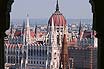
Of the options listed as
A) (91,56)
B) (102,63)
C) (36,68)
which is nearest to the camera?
(102,63)

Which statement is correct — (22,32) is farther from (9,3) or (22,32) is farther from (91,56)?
(9,3)

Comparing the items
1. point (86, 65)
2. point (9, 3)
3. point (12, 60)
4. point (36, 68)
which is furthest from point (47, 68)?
point (9, 3)

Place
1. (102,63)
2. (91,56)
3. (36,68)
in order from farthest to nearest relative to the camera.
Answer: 1. (36,68)
2. (91,56)
3. (102,63)

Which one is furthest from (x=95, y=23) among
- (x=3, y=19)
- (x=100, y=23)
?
(x=3, y=19)

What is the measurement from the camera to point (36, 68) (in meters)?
29.5

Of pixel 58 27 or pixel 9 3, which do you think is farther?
pixel 58 27

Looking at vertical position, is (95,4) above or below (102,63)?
above

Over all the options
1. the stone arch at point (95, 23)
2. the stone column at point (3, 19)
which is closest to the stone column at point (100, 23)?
the stone arch at point (95, 23)

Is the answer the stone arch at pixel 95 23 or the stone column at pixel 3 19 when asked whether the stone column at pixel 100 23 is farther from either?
the stone column at pixel 3 19

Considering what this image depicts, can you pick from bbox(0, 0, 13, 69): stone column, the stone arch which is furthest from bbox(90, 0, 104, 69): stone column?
bbox(0, 0, 13, 69): stone column

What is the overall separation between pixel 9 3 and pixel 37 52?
1199 inches

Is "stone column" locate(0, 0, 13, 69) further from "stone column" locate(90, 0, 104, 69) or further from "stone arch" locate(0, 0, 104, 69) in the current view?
"stone column" locate(90, 0, 104, 69)

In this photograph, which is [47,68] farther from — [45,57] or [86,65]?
[86,65]

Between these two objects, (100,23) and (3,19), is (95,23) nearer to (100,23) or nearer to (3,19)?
(100,23)
